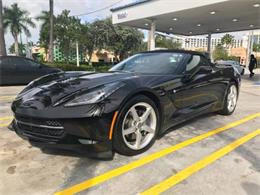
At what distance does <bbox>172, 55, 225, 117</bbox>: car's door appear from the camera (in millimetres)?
Answer: 3656

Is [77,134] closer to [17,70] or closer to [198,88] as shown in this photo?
[198,88]

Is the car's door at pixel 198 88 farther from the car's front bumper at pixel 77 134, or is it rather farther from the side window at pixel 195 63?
the car's front bumper at pixel 77 134

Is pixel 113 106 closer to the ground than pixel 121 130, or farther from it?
farther from it

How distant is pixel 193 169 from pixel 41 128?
1.68m

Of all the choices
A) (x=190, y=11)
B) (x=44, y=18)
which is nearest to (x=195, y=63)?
(x=190, y=11)

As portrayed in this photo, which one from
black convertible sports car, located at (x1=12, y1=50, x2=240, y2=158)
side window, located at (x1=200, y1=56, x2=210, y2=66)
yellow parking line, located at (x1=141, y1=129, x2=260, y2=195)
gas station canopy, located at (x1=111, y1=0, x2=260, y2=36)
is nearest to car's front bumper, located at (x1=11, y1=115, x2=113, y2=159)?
black convertible sports car, located at (x1=12, y1=50, x2=240, y2=158)

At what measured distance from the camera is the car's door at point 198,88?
3656 mm

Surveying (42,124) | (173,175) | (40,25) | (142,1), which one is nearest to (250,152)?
(173,175)

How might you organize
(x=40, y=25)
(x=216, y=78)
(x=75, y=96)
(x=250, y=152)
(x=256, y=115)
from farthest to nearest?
(x=40, y=25) < (x=256, y=115) < (x=216, y=78) < (x=250, y=152) < (x=75, y=96)

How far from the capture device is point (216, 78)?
4.61 m

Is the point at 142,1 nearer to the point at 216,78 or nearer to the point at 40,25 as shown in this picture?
the point at 216,78

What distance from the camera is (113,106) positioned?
2.65m

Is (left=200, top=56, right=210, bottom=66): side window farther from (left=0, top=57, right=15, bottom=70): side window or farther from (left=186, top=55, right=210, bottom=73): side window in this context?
(left=0, top=57, right=15, bottom=70): side window

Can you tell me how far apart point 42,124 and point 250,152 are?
2566 mm
